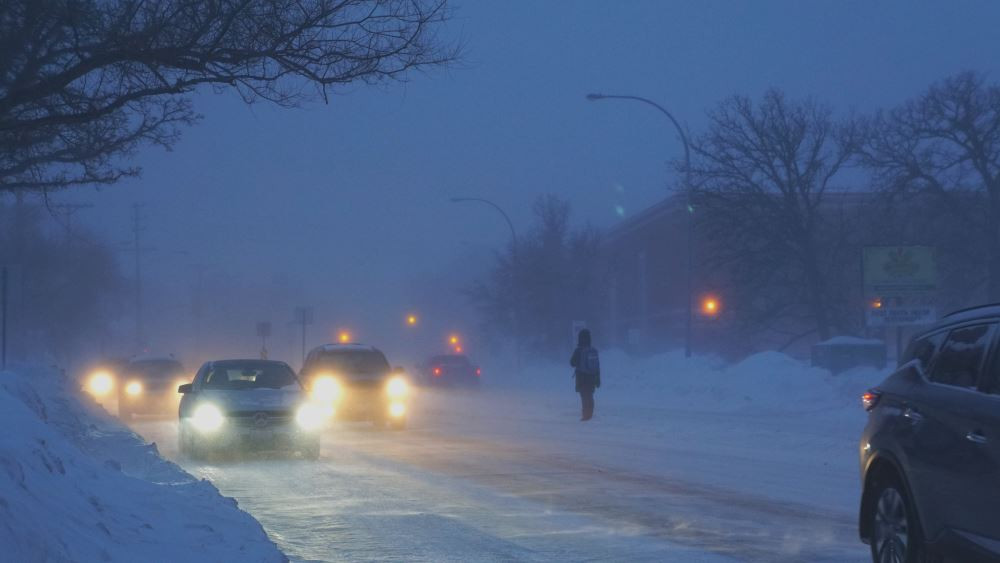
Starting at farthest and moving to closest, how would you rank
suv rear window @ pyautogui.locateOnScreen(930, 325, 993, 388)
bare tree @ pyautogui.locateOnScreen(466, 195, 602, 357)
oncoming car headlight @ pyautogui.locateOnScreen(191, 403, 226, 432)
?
bare tree @ pyautogui.locateOnScreen(466, 195, 602, 357) < oncoming car headlight @ pyautogui.locateOnScreen(191, 403, 226, 432) < suv rear window @ pyautogui.locateOnScreen(930, 325, 993, 388)

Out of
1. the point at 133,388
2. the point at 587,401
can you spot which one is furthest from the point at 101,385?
the point at 587,401

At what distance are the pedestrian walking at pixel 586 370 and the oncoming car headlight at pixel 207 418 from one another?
30.4 ft

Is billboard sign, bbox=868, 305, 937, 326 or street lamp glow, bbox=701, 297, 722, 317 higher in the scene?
street lamp glow, bbox=701, 297, 722, 317

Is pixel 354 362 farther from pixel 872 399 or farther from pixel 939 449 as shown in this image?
pixel 939 449

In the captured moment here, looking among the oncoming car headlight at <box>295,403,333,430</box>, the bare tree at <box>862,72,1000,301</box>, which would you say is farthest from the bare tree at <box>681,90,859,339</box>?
the oncoming car headlight at <box>295,403,333,430</box>

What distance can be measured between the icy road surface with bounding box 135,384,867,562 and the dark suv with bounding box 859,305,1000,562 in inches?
69.1

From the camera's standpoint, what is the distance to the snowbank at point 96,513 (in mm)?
6355

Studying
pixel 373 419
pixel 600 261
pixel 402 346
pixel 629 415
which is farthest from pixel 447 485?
pixel 402 346

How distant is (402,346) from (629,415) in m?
99.9

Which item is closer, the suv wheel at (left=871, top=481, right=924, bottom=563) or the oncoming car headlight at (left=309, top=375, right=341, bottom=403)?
the suv wheel at (left=871, top=481, right=924, bottom=563)

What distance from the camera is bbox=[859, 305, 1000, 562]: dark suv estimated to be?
6020mm

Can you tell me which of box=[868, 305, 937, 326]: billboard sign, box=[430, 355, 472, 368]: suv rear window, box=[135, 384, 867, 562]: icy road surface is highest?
box=[868, 305, 937, 326]: billboard sign

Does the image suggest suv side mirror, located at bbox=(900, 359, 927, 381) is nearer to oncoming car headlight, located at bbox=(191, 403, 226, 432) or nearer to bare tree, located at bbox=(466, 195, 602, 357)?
oncoming car headlight, located at bbox=(191, 403, 226, 432)

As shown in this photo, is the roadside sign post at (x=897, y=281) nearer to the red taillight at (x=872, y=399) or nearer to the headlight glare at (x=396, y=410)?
the headlight glare at (x=396, y=410)
